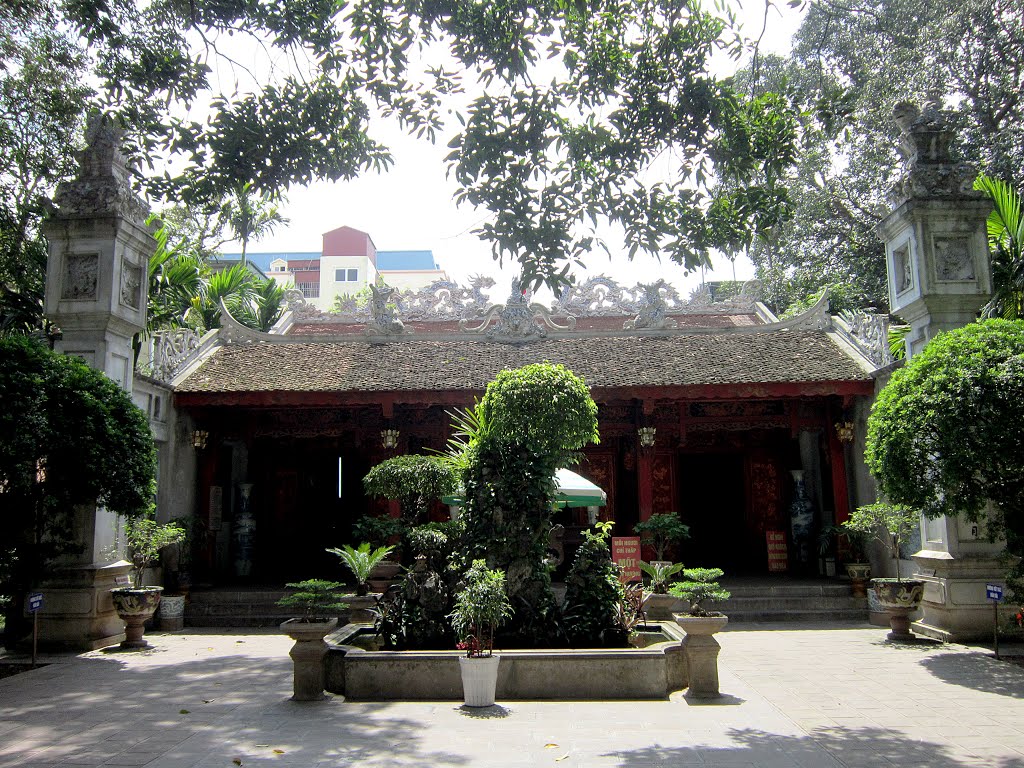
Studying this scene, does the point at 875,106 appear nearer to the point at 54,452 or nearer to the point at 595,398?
the point at 595,398

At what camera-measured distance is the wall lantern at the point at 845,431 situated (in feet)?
41.7

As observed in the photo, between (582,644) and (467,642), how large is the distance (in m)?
1.35

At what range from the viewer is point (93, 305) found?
9055 millimetres

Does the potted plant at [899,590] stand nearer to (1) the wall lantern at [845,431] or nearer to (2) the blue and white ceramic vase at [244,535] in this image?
(1) the wall lantern at [845,431]

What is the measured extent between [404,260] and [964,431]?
152ft

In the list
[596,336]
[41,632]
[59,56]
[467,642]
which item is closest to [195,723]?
[467,642]

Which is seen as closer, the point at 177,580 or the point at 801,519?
the point at 177,580

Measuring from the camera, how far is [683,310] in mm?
15227

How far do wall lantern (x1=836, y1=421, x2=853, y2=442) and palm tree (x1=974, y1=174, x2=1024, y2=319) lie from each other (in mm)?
3425

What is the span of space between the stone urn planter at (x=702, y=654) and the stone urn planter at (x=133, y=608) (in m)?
5.91

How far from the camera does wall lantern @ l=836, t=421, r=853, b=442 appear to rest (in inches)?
501

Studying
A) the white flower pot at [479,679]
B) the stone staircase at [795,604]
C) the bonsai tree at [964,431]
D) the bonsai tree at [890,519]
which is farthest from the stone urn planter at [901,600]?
the white flower pot at [479,679]

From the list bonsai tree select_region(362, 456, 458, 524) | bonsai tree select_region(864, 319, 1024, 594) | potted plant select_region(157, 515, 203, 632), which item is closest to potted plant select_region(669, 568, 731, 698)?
bonsai tree select_region(864, 319, 1024, 594)


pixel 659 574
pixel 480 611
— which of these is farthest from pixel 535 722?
pixel 659 574
